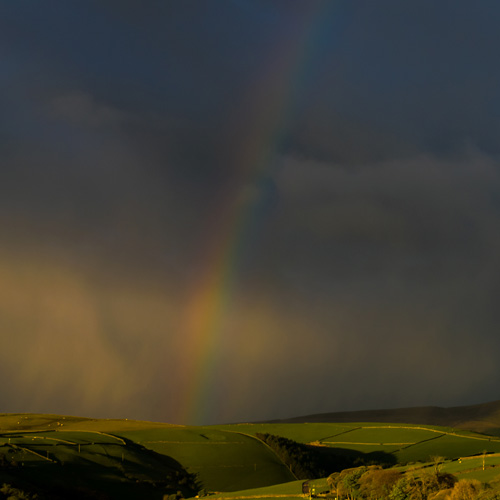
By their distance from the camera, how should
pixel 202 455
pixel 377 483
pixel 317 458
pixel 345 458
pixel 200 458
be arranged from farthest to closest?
pixel 345 458
pixel 317 458
pixel 202 455
pixel 200 458
pixel 377 483

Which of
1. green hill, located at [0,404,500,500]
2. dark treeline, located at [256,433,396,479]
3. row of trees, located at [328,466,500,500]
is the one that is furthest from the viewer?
dark treeline, located at [256,433,396,479]

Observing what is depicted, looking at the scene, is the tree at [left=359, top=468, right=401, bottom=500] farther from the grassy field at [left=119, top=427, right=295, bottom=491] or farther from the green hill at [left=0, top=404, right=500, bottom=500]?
the grassy field at [left=119, top=427, right=295, bottom=491]

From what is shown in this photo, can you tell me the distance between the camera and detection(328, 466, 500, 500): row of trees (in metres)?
43.8

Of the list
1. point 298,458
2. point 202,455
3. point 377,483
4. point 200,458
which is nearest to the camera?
point 377,483

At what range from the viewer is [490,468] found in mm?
61031

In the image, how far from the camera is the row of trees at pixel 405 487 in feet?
144

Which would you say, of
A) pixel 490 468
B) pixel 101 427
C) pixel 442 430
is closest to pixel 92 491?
pixel 490 468

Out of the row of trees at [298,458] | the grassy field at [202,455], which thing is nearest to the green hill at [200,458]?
the grassy field at [202,455]

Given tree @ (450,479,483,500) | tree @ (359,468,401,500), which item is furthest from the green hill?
tree @ (450,479,483,500)

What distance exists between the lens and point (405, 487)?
2004 inches

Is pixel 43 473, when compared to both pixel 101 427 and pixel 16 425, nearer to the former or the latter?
pixel 101 427

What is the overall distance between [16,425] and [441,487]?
15453 centimetres

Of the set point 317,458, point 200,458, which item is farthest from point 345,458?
point 200,458

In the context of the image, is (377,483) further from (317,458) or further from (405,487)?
(317,458)
